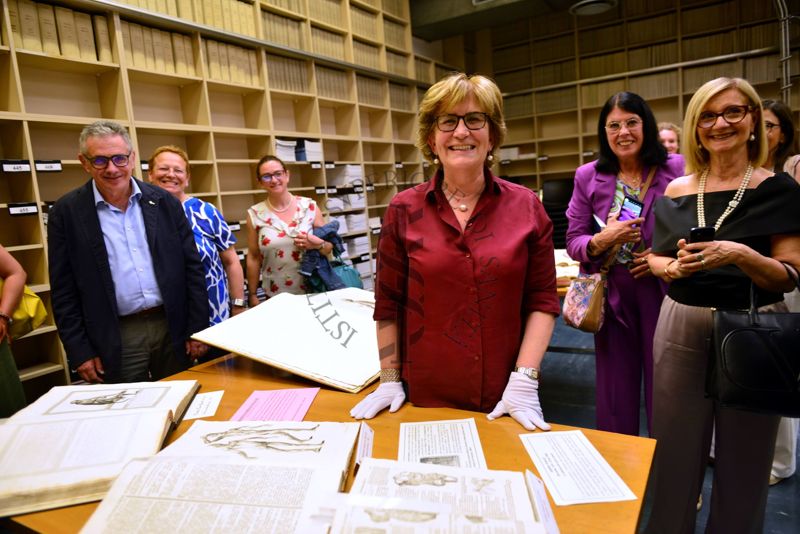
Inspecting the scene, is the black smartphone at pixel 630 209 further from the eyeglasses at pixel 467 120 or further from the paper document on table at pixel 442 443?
the paper document on table at pixel 442 443

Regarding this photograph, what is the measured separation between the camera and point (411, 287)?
1.25 metres

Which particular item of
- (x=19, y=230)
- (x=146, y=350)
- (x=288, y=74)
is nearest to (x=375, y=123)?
(x=288, y=74)

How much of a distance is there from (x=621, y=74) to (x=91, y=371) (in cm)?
723

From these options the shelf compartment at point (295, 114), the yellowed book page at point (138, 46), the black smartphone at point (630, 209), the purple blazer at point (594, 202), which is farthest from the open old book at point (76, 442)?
the shelf compartment at point (295, 114)

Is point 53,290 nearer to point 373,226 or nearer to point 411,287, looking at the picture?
point 411,287

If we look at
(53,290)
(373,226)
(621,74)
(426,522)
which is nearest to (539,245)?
(426,522)

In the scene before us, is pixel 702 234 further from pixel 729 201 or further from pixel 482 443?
pixel 482 443

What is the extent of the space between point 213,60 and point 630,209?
370 centimetres

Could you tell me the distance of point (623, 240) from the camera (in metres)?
1.77

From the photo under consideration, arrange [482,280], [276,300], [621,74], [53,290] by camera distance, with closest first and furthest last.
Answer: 1. [482,280]
2. [276,300]
3. [53,290]
4. [621,74]

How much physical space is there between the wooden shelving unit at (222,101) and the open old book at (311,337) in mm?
2293

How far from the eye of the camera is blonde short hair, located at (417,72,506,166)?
46.3 inches

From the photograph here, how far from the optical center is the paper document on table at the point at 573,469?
80 cm

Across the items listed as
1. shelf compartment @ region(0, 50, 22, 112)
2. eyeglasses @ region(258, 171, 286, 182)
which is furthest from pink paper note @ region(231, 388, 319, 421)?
shelf compartment @ region(0, 50, 22, 112)
